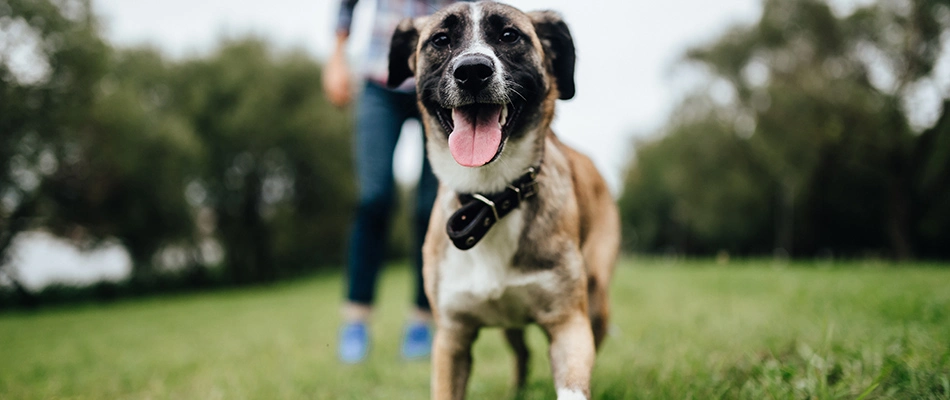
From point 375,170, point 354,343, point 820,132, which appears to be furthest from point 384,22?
point 820,132

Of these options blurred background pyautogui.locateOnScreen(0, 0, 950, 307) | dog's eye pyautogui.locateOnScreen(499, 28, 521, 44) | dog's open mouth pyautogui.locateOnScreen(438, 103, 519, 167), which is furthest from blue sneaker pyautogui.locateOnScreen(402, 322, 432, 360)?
blurred background pyautogui.locateOnScreen(0, 0, 950, 307)

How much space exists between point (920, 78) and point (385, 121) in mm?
20315

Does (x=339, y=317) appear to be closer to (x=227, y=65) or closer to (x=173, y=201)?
(x=173, y=201)

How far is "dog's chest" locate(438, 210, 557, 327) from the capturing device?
210 cm

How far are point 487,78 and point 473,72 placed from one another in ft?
0.18

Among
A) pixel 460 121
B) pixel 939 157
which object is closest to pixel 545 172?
pixel 460 121

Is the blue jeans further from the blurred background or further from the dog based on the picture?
the blurred background

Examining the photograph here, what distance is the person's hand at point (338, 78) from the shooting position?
3592 mm

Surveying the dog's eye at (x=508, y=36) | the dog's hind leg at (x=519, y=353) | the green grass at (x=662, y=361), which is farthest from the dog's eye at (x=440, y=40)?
the green grass at (x=662, y=361)

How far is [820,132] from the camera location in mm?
20516

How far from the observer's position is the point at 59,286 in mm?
20375

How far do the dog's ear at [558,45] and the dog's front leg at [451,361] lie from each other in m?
1.10

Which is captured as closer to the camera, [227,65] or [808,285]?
[808,285]

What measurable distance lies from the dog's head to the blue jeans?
1.00 m
